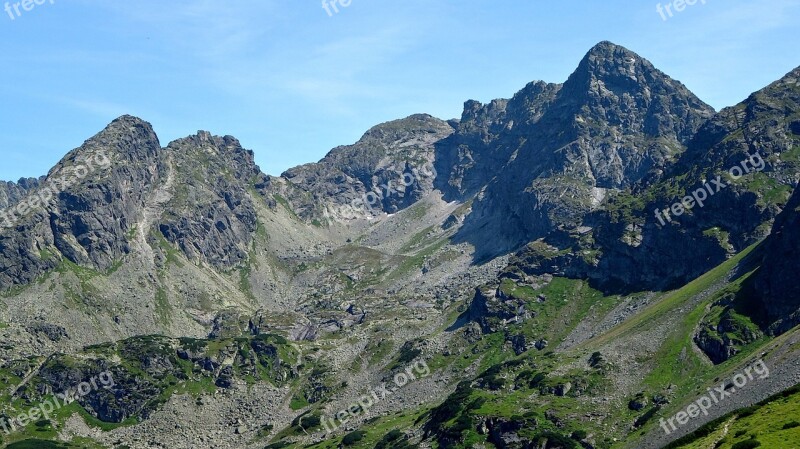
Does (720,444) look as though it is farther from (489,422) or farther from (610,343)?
(610,343)

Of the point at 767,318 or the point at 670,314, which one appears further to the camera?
the point at 670,314

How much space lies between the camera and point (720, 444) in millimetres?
76000

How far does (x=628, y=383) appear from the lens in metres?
161

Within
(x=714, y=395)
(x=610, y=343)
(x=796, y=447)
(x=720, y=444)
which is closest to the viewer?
(x=796, y=447)

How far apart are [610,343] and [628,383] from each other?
27.1 m

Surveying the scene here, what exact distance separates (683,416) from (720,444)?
45.6 metres

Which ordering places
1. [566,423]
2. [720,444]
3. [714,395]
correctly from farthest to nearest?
1. [566,423]
2. [714,395]
3. [720,444]

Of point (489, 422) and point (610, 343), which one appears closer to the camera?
point (489, 422)

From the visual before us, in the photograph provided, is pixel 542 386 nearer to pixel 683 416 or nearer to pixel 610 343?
pixel 610 343

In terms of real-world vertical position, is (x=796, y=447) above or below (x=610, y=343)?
above

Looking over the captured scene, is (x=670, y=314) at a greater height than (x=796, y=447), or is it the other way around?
(x=796, y=447)

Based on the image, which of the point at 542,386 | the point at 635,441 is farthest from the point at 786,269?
the point at 635,441

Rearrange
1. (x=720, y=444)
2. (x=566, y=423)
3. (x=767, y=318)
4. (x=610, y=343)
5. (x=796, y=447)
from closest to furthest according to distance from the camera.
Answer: (x=796, y=447), (x=720, y=444), (x=566, y=423), (x=767, y=318), (x=610, y=343)

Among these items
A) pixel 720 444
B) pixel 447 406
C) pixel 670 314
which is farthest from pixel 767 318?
pixel 720 444
